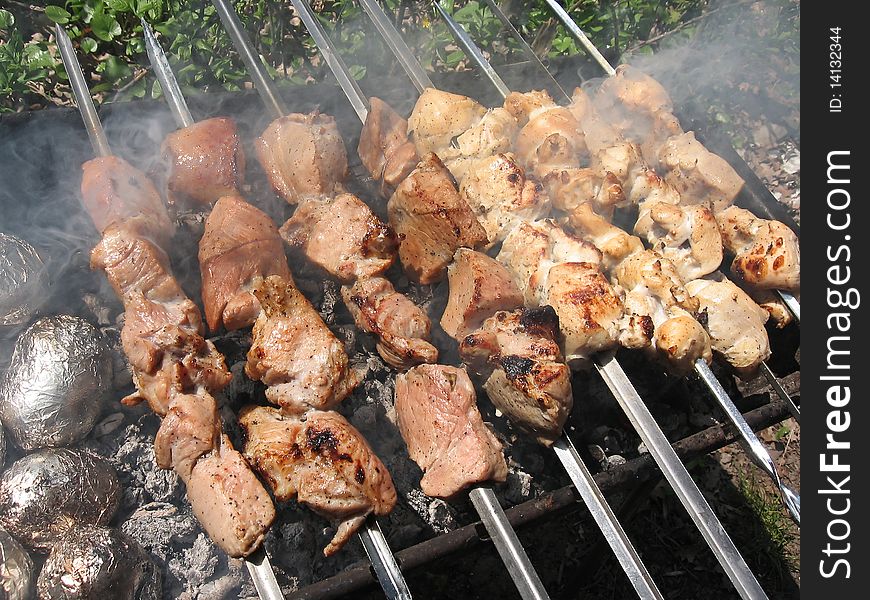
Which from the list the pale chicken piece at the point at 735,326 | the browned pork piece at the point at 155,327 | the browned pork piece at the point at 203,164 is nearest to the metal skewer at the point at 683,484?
the pale chicken piece at the point at 735,326

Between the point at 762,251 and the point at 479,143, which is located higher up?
the point at 479,143

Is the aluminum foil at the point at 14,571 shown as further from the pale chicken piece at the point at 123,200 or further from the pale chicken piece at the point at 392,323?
the pale chicken piece at the point at 392,323

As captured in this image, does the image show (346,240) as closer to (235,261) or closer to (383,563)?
(235,261)

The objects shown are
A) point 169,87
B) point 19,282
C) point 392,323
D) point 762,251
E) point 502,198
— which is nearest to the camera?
point 392,323

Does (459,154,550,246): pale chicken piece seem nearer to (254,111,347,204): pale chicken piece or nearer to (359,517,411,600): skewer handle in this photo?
(254,111,347,204): pale chicken piece

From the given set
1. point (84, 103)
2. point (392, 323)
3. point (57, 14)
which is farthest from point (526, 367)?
point (57, 14)
